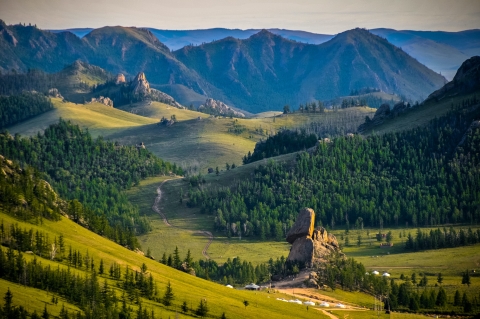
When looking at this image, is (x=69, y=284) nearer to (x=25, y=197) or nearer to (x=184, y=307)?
(x=184, y=307)

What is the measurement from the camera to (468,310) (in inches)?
6698

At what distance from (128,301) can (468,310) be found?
7322 cm

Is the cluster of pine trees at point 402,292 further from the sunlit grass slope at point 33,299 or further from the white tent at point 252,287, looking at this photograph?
the sunlit grass slope at point 33,299

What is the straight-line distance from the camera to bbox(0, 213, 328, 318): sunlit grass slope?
150 meters

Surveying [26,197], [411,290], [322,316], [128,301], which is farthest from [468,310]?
[26,197]

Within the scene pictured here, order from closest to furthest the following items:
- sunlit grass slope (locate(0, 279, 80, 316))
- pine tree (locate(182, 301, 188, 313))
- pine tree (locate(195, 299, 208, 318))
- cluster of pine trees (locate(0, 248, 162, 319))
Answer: sunlit grass slope (locate(0, 279, 80, 316)) → cluster of pine trees (locate(0, 248, 162, 319)) → pine tree (locate(182, 301, 188, 313)) → pine tree (locate(195, 299, 208, 318))

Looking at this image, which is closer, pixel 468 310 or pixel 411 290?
pixel 468 310

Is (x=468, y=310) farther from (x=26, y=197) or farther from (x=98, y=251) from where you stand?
(x=26, y=197)

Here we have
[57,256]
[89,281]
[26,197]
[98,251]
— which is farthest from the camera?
[26,197]

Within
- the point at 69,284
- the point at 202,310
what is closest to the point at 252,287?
the point at 202,310

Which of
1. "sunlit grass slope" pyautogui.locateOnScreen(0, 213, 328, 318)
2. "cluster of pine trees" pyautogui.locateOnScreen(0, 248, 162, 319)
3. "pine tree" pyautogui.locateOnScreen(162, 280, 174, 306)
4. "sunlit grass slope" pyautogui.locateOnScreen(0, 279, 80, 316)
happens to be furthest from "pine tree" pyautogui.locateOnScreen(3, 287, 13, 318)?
"pine tree" pyautogui.locateOnScreen(162, 280, 174, 306)

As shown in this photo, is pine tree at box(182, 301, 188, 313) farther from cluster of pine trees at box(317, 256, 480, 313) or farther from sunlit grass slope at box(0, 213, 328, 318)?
cluster of pine trees at box(317, 256, 480, 313)

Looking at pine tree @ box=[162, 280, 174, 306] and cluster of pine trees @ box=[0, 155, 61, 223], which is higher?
cluster of pine trees @ box=[0, 155, 61, 223]

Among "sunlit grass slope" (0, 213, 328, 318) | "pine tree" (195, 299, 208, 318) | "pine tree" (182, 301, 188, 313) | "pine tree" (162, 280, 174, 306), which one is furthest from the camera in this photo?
"sunlit grass slope" (0, 213, 328, 318)
